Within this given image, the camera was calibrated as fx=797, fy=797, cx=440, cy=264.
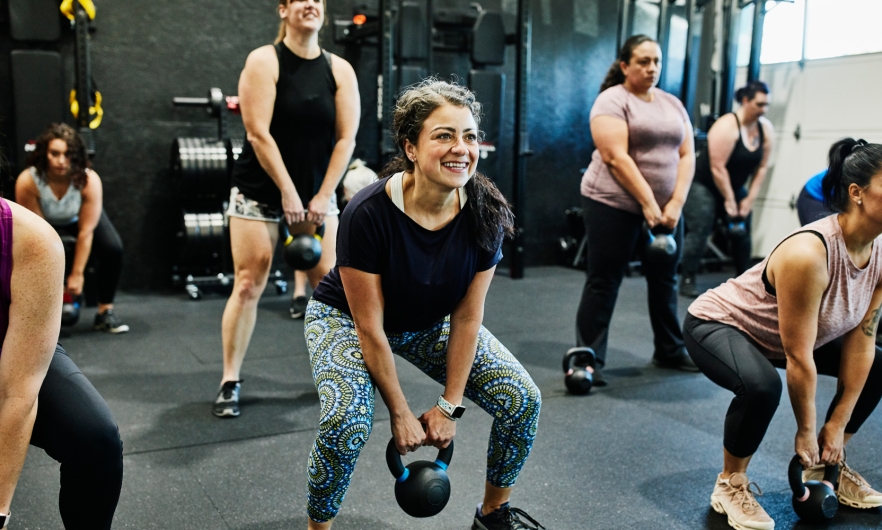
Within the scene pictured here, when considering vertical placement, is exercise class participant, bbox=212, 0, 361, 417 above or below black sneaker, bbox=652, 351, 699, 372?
above

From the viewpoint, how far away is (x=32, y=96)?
169 inches

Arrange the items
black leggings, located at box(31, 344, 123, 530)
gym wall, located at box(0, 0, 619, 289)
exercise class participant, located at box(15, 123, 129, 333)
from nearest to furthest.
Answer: black leggings, located at box(31, 344, 123, 530) < exercise class participant, located at box(15, 123, 129, 333) < gym wall, located at box(0, 0, 619, 289)

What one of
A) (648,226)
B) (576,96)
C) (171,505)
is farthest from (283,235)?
(576,96)

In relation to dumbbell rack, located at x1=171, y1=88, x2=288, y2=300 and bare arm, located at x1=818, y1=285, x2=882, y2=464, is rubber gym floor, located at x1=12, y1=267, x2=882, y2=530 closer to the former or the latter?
bare arm, located at x1=818, y1=285, x2=882, y2=464

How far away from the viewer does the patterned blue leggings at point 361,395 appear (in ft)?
4.87

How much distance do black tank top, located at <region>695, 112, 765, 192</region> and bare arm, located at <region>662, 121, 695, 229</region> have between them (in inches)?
62.5

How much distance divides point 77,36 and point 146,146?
81cm

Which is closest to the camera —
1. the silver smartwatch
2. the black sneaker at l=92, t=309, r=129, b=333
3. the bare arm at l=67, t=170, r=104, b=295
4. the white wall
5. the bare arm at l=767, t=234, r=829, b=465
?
the silver smartwatch

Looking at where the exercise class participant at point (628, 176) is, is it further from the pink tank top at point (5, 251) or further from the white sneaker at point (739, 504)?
the pink tank top at point (5, 251)

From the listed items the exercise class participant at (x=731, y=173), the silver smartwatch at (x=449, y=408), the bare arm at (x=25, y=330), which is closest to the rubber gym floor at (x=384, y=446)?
the silver smartwatch at (x=449, y=408)

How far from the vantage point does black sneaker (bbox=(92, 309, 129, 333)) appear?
12.4 feet

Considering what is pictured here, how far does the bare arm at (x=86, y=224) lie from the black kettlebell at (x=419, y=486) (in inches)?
105

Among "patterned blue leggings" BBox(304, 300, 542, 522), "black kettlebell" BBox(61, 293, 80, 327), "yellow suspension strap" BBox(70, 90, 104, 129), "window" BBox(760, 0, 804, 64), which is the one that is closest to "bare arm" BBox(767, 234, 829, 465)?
"patterned blue leggings" BBox(304, 300, 542, 522)

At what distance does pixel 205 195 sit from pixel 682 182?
2756mm
